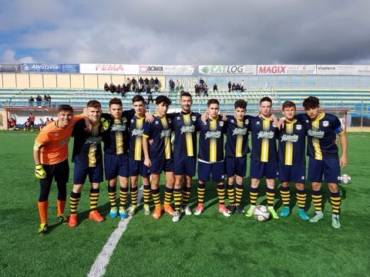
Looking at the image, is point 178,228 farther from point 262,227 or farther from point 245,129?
point 245,129

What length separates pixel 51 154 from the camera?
4445 millimetres

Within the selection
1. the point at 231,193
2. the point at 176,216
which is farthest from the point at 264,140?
the point at 176,216

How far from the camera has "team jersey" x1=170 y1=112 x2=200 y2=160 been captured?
4.97 m

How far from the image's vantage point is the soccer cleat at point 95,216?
476cm

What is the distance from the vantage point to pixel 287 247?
390 cm

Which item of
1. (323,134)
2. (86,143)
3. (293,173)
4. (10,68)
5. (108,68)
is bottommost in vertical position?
(293,173)

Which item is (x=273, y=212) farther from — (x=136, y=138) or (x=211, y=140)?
(x=136, y=138)

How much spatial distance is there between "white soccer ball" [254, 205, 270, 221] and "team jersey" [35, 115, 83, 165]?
2945mm

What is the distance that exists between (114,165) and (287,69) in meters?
34.2

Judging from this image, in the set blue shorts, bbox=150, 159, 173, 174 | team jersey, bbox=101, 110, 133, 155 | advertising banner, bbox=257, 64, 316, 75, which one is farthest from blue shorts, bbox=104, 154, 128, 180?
advertising banner, bbox=257, 64, 316, 75

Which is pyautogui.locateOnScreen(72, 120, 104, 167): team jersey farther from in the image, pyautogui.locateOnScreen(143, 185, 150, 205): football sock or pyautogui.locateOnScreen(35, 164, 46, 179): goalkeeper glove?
pyautogui.locateOnScreen(143, 185, 150, 205): football sock

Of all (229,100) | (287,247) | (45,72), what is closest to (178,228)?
(287,247)

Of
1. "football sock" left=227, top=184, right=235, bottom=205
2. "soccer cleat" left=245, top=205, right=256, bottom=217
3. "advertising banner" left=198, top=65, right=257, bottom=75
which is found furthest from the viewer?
"advertising banner" left=198, top=65, right=257, bottom=75

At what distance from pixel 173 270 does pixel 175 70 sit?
1373 inches
